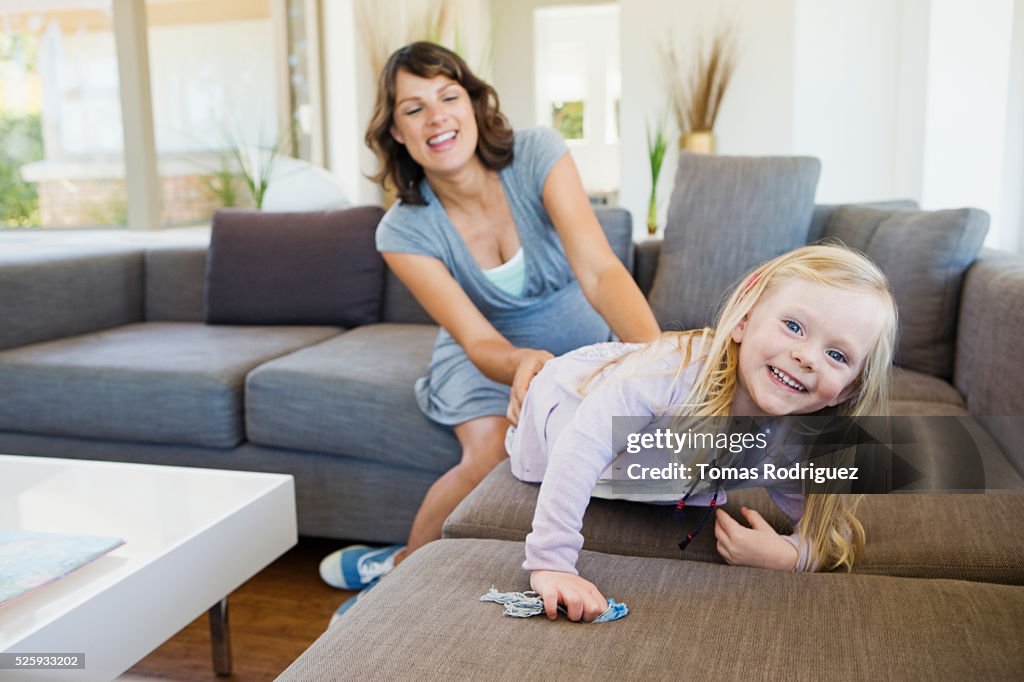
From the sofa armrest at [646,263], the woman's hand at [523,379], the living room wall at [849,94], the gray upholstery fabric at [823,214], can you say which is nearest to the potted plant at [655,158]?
the living room wall at [849,94]

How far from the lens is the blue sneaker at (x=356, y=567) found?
1931mm

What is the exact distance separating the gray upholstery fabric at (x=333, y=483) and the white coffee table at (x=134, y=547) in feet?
1.57

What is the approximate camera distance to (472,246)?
188cm

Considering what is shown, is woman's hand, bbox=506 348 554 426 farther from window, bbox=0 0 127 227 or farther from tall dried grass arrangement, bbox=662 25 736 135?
window, bbox=0 0 127 227

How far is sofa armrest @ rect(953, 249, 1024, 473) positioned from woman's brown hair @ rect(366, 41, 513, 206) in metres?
0.95

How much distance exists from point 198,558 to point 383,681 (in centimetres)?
51

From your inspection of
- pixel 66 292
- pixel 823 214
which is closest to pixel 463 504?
pixel 823 214

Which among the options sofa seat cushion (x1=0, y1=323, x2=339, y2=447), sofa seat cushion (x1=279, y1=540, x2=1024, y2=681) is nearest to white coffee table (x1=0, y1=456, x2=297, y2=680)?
sofa seat cushion (x1=279, y1=540, x2=1024, y2=681)

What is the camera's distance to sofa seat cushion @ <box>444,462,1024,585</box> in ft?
3.71

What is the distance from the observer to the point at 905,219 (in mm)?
2010

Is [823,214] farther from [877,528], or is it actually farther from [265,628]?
[265,628]

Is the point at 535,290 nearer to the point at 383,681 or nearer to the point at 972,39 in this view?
the point at 383,681

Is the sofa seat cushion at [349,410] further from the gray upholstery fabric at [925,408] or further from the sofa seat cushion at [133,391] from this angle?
the gray upholstery fabric at [925,408]

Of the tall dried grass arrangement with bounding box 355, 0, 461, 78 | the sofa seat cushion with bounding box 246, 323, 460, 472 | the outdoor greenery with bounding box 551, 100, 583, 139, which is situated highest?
the tall dried grass arrangement with bounding box 355, 0, 461, 78
